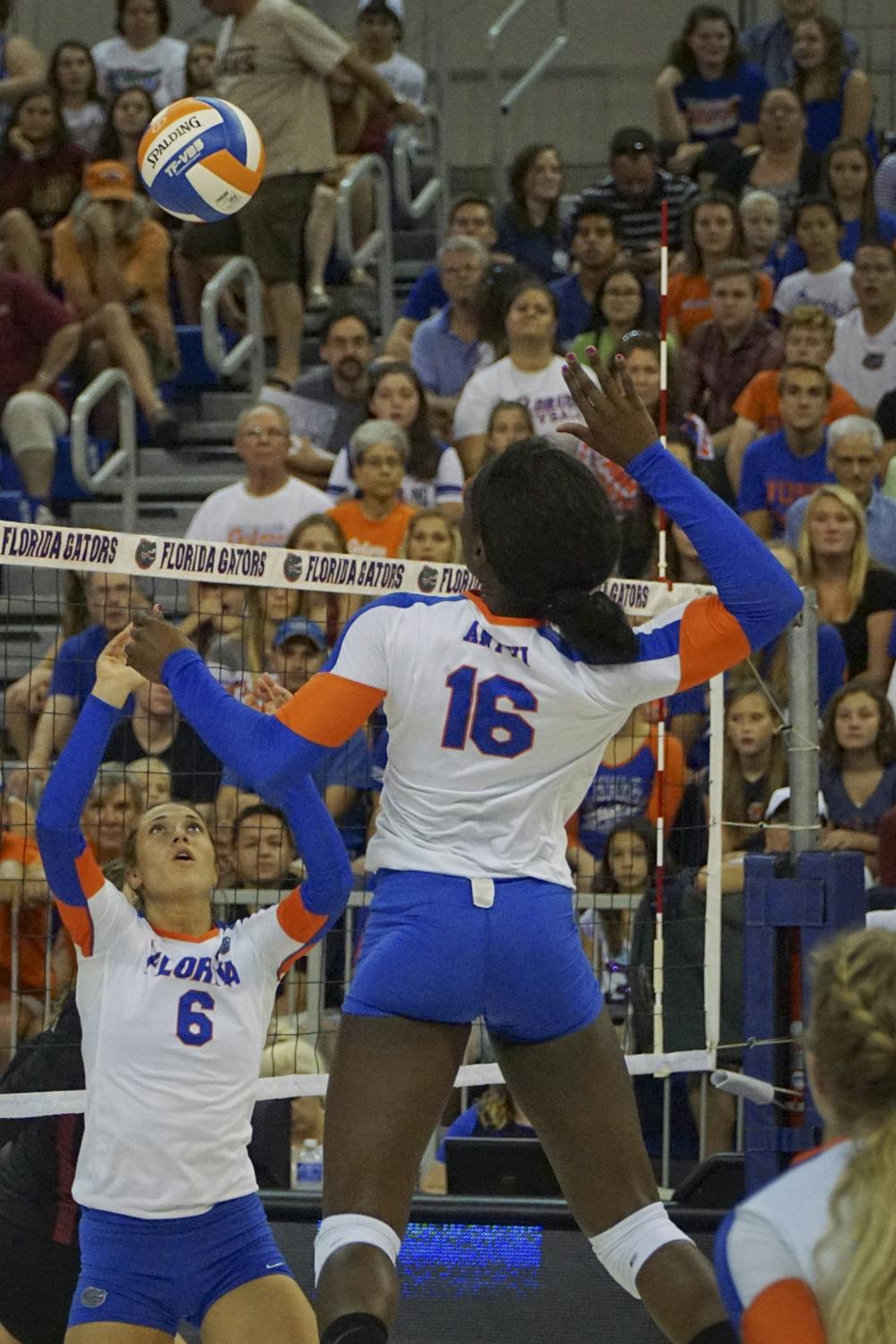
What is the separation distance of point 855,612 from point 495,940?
477cm

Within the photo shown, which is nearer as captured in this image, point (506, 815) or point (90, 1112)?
point (506, 815)

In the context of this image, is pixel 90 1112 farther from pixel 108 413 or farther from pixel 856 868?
pixel 108 413

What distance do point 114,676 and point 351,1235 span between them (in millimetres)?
1475

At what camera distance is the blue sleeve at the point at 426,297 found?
11.5m

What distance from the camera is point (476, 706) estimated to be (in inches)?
154

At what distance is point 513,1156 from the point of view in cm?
610

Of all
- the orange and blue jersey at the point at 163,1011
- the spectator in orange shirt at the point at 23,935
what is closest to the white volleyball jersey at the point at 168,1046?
the orange and blue jersey at the point at 163,1011

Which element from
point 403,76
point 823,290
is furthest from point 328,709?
point 403,76

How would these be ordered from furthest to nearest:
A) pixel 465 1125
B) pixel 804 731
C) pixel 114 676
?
pixel 465 1125 < pixel 804 731 < pixel 114 676

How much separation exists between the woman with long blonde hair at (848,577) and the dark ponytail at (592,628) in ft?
14.4

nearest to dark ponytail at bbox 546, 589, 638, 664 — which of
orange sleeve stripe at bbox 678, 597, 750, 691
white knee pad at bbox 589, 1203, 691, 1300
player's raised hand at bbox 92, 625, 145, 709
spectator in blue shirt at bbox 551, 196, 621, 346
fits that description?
orange sleeve stripe at bbox 678, 597, 750, 691

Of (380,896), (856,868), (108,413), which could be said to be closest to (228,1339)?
(380,896)

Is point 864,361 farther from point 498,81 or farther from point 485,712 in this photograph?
point 485,712

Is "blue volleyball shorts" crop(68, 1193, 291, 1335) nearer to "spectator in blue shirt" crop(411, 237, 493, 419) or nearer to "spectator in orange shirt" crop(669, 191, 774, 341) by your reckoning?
"spectator in blue shirt" crop(411, 237, 493, 419)
